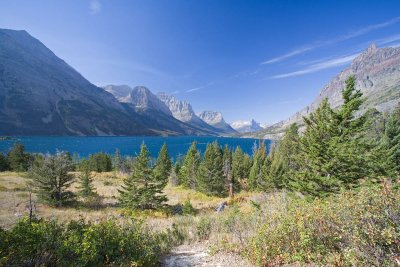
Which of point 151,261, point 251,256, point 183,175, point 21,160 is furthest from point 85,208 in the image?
point 21,160

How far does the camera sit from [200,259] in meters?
7.18

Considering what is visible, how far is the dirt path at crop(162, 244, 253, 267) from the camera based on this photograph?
6.58 metres

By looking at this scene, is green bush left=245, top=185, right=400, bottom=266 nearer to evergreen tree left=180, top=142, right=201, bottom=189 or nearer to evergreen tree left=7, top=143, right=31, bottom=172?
evergreen tree left=180, top=142, right=201, bottom=189

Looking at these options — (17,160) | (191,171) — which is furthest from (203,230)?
(17,160)

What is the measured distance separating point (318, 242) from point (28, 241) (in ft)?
24.1

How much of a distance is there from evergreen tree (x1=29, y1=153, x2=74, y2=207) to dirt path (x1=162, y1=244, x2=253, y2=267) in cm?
1962

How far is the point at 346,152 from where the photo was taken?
14.4 meters

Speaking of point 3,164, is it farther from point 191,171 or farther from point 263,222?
point 263,222

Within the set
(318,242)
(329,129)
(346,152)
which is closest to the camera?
(318,242)

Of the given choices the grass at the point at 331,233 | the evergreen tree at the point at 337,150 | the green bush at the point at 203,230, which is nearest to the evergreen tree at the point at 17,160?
the green bush at the point at 203,230

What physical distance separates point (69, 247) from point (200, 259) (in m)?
4.17

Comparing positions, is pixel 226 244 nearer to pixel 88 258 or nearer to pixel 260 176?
pixel 88 258

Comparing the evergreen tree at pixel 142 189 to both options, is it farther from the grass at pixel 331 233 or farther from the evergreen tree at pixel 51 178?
the grass at pixel 331 233

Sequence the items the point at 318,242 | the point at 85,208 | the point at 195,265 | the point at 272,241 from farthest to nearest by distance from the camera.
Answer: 1. the point at 85,208
2. the point at 195,265
3. the point at 272,241
4. the point at 318,242
